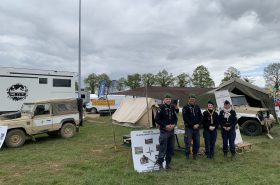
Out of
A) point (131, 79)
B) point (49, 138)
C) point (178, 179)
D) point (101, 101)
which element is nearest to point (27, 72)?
point (49, 138)

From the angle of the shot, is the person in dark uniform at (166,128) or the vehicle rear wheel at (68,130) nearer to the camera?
the person in dark uniform at (166,128)

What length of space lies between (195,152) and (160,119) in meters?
1.80

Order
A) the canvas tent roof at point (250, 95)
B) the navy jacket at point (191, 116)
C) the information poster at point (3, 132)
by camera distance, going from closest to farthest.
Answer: the navy jacket at point (191, 116)
the information poster at point (3, 132)
the canvas tent roof at point (250, 95)

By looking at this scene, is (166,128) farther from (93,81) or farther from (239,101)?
(93,81)

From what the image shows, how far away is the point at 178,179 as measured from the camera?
251 inches

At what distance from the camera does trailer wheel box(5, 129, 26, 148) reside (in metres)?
10.9

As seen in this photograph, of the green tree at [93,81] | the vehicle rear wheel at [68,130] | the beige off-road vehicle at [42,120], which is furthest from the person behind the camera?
the green tree at [93,81]

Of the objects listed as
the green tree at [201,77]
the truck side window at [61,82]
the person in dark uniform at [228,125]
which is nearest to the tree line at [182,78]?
the green tree at [201,77]

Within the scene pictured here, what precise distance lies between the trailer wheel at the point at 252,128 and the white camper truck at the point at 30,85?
11.9m

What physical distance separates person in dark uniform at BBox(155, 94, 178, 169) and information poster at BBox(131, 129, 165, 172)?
0.73ft

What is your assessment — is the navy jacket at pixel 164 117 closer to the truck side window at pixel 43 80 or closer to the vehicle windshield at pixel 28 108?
the vehicle windshield at pixel 28 108

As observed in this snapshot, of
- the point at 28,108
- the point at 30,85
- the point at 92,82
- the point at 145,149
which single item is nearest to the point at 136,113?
the point at 30,85

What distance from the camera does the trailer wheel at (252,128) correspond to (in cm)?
1309

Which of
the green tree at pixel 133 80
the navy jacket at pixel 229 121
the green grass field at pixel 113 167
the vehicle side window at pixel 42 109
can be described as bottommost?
the green grass field at pixel 113 167
